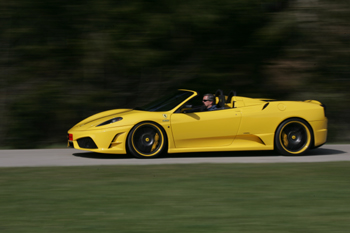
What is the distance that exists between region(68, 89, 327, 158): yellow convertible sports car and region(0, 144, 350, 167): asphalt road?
20 cm

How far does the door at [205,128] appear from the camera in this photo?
8633 millimetres

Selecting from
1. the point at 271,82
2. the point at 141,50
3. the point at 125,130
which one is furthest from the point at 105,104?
the point at 271,82

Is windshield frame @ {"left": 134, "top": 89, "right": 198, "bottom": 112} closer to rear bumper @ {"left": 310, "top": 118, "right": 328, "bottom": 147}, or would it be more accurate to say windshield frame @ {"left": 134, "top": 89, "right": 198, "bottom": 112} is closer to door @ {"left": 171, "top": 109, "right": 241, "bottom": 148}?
door @ {"left": 171, "top": 109, "right": 241, "bottom": 148}

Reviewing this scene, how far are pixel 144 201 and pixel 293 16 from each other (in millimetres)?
8168

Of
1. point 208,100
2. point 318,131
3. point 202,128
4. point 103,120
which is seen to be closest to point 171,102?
point 208,100

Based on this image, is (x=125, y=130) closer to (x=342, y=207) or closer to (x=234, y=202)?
(x=234, y=202)

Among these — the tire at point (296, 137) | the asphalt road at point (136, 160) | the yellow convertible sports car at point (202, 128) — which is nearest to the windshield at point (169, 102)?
the yellow convertible sports car at point (202, 128)

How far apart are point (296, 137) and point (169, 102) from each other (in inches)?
93.7

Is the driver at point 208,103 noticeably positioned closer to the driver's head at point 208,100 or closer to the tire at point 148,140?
the driver's head at point 208,100

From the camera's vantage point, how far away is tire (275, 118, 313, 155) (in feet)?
29.7

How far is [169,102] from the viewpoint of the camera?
9078mm

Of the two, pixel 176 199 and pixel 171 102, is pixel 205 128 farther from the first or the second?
pixel 176 199

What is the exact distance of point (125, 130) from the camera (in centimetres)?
845

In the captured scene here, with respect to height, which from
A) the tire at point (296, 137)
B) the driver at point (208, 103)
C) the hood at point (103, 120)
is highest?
the driver at point (208, 103)
